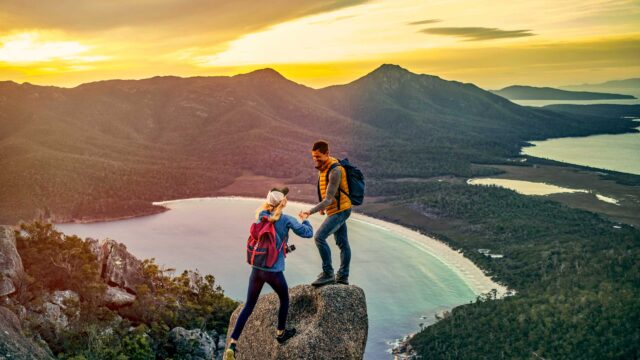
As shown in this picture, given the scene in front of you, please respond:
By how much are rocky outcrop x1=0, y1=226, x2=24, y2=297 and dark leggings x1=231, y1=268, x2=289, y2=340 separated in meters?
17.2

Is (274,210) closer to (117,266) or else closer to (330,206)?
(330,206)

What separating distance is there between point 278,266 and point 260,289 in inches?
32.2

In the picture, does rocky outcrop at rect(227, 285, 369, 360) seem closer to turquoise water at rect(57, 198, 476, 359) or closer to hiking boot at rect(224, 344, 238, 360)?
hiking boot at rect(224, 344, 238, 360)

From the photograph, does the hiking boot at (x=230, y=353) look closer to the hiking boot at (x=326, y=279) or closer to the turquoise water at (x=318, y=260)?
the hiking boot at (x=326, y=279)

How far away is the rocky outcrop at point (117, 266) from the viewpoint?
35125mm

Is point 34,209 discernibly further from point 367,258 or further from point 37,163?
point 367,258

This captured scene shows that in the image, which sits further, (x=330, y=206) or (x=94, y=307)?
(x=94, y=307)

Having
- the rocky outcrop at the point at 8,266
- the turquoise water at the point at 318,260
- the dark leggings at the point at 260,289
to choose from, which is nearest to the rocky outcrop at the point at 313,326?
the dark leggings at the point at 260,289

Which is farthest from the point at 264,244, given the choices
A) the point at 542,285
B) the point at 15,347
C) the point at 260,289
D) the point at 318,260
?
the point at 318,260

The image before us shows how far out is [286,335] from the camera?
1398 cm

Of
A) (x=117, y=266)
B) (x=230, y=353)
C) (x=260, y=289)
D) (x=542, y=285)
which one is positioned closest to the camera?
(x=260, y=289)

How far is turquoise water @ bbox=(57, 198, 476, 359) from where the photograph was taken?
74.4 m

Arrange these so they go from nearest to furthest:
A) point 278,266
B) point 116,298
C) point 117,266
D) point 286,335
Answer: point 278,266
point 286,335
point 116,298
point 117,266

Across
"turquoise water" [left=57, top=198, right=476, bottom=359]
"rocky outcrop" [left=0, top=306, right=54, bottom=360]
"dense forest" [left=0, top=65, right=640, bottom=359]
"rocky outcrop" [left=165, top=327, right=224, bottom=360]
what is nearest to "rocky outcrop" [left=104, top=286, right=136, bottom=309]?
"dense forest" [left=0, top=65, right=640, bottom=359]
